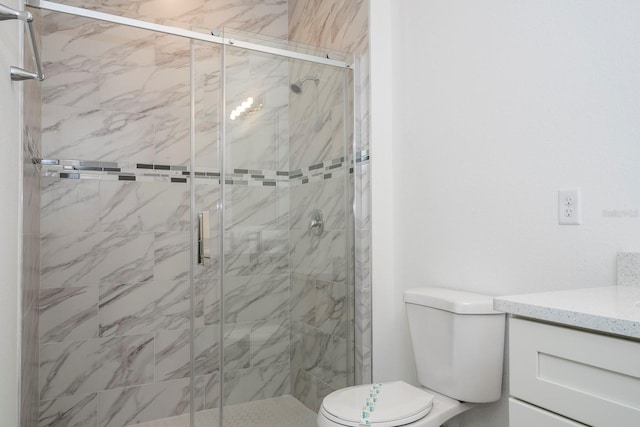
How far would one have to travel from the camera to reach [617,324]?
81 cm

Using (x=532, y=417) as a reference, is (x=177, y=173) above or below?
above

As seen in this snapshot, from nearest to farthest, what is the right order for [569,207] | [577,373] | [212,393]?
[577,373]
[569,207]
[212,393]

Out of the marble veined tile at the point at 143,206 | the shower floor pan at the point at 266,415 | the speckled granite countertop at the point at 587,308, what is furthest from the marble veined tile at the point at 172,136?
the speckled granite countertop at the point at 587,308

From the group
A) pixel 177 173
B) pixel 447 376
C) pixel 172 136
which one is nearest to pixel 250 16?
pixel 172 136

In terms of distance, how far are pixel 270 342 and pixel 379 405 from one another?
2.25 feet

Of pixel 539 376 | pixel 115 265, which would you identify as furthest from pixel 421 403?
pixel 115 265

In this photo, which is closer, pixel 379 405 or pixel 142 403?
pixel 379 405

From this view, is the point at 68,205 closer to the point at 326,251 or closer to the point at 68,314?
the point at 68,314

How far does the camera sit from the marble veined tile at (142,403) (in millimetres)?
2645

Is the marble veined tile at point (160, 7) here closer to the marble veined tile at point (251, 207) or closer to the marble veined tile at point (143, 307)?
the marble veined tile at point (251, 207)

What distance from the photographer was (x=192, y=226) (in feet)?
6.49

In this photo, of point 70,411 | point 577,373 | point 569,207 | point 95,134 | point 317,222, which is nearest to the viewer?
point 577,373

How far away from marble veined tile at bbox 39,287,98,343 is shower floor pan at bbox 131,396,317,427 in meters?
1.05

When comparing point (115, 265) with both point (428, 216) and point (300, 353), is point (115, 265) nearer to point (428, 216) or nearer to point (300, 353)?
point (300, 353)
